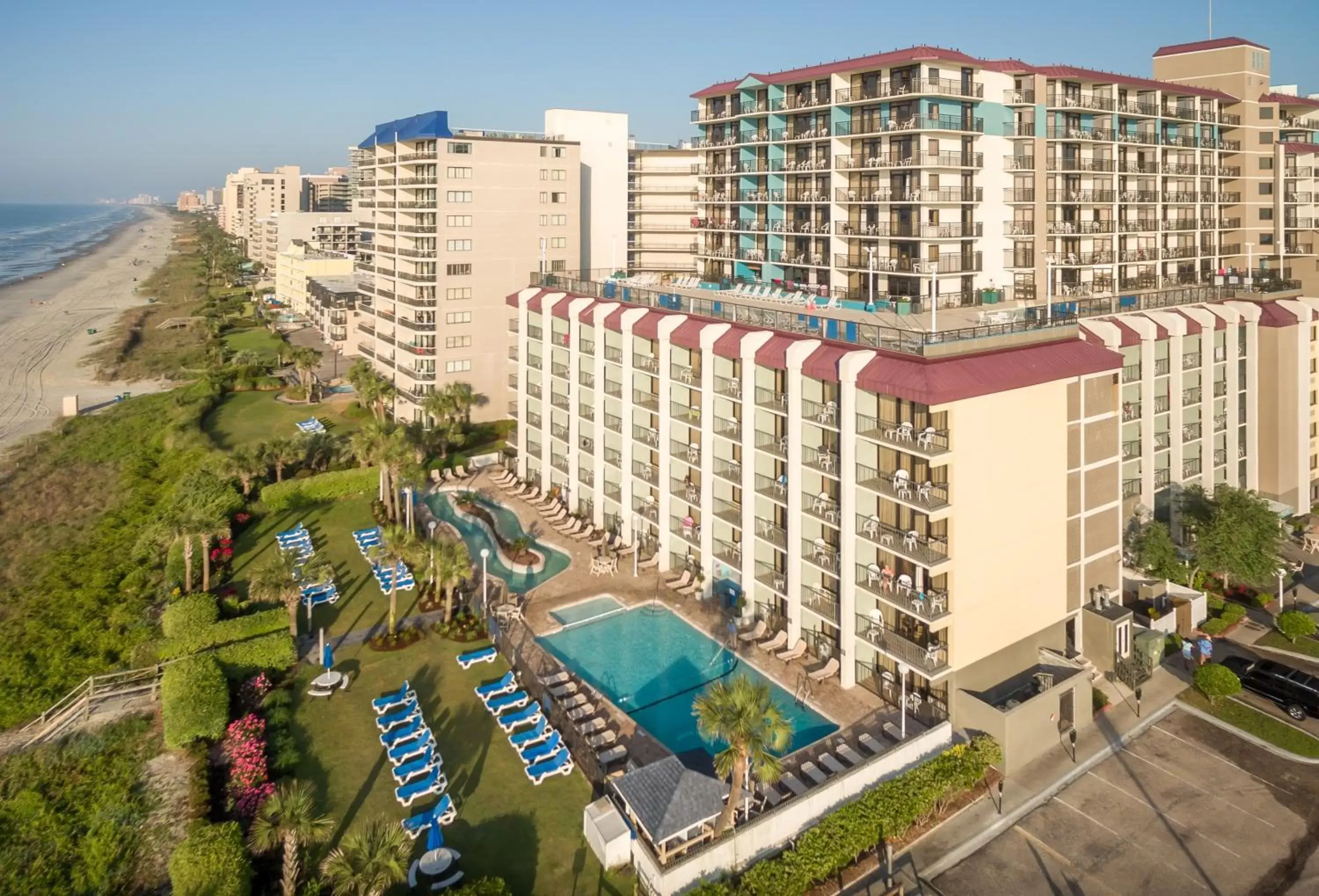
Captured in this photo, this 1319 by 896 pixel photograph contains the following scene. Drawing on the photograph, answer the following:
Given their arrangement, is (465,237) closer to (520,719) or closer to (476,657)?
(476,657)

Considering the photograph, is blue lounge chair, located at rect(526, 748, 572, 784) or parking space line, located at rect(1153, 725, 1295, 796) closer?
parking space line, located at rect(1153, 725, 1295, 796)

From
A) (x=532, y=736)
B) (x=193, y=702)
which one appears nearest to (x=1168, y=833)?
(x=532, y=736)

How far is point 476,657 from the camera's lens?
1484 inches

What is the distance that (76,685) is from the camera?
121 feet

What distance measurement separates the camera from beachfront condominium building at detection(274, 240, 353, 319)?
14625 centimetres

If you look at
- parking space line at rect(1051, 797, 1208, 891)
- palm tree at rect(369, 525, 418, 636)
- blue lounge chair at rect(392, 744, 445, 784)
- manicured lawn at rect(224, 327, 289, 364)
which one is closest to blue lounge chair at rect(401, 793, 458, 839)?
blue lounge chair at rect(392, 744, 445, 784)

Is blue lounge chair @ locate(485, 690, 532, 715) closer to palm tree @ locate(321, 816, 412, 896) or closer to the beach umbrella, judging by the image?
the beach umbrella

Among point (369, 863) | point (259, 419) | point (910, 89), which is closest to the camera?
point (369, 863)

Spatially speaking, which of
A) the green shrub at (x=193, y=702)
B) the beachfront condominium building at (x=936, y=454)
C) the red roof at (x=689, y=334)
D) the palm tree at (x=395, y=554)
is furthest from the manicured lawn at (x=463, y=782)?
the red roof at (x=689, y=334)

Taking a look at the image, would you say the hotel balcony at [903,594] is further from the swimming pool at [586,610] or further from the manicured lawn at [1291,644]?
the manicured lawn at [1291,644]

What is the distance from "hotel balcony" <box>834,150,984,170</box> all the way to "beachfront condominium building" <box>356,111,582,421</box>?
2671 cm

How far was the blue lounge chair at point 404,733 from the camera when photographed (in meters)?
31.5

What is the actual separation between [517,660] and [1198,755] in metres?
26.1

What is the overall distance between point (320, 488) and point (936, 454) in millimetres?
42696
